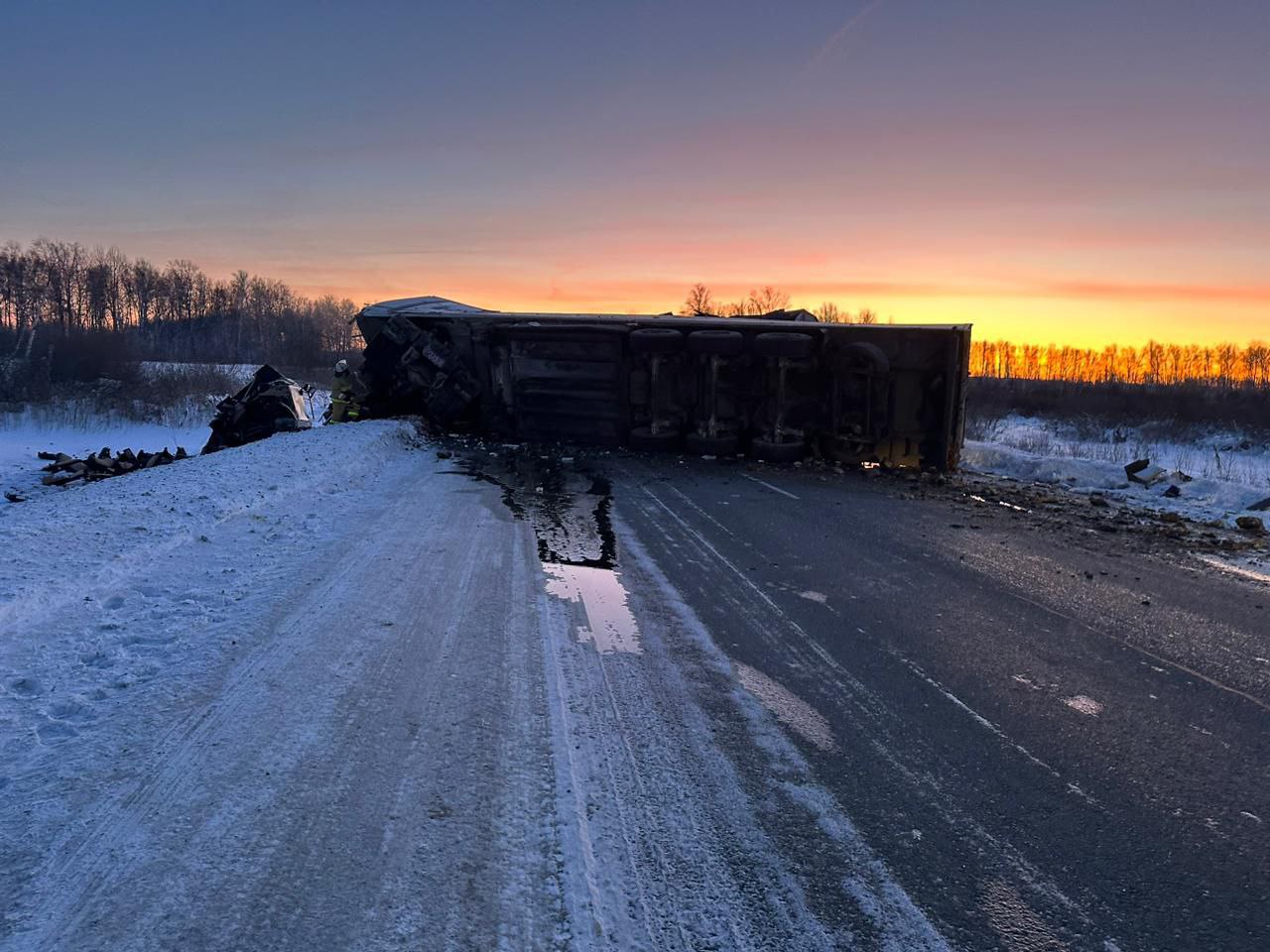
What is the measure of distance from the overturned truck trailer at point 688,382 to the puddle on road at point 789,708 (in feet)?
30.4

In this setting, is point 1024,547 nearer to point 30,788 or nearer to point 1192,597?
point 1192,597

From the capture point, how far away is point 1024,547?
7.70 metres

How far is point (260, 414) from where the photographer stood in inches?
703

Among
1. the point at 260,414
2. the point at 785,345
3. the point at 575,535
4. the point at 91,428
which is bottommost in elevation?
the point at 91,428

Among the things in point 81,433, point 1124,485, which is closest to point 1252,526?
point 1124,485

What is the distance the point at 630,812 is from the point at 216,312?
13943 centimetres

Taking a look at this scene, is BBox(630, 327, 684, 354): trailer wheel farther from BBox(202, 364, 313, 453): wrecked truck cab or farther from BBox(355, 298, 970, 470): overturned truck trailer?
BBox(202, 364, 313, 453): wrecked truck cab

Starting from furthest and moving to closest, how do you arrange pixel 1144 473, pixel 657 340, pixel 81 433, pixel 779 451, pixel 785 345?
pixel 81 433 → pixel 657 340 → pixel 779 451 → pixel 785 345 → pixel 1144 473

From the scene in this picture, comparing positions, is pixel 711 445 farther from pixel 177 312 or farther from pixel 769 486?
pixel 177 312

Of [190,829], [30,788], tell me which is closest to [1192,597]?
[190,829]

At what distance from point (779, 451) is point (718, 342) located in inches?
86.8

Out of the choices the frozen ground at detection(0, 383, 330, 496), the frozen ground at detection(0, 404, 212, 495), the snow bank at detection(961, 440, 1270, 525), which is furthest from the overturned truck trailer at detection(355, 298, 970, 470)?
the frozen ground at detection(0, 404, 212, 495)

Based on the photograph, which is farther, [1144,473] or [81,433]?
[81,433]

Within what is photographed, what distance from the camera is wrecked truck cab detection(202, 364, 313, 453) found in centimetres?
1769
